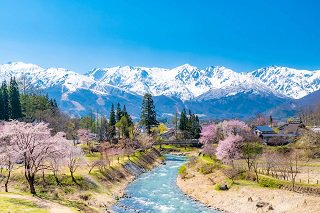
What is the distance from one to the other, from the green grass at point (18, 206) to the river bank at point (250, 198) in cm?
2647

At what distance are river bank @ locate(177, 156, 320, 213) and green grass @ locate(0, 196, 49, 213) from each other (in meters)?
26.5

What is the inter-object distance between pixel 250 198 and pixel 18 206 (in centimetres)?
3223

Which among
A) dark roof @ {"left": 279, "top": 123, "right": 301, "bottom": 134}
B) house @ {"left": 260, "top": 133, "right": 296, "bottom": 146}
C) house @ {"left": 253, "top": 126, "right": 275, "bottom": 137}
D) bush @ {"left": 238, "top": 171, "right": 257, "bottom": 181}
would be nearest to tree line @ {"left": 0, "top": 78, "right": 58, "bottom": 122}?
house @ {"left": 260, "top": 133, "right": 296, "bottom": 146}

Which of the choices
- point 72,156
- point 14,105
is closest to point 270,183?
point 72,156

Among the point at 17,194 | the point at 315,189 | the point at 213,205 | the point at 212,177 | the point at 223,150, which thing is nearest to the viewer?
the point at 17,194

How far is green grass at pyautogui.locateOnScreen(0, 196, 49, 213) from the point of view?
3764 cm

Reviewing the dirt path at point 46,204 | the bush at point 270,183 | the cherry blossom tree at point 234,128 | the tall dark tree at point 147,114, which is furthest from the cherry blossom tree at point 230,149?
the tall dark tree at point 147,114

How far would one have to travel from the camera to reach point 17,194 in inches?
1858

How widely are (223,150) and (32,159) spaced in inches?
1703

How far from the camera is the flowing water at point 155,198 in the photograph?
174ft

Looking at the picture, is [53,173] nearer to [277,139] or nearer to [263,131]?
[277,139]

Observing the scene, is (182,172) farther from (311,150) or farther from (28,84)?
(28,84)

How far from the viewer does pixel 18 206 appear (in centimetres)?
3956

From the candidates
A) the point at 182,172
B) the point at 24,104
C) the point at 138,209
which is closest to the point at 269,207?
the point at 138,209
